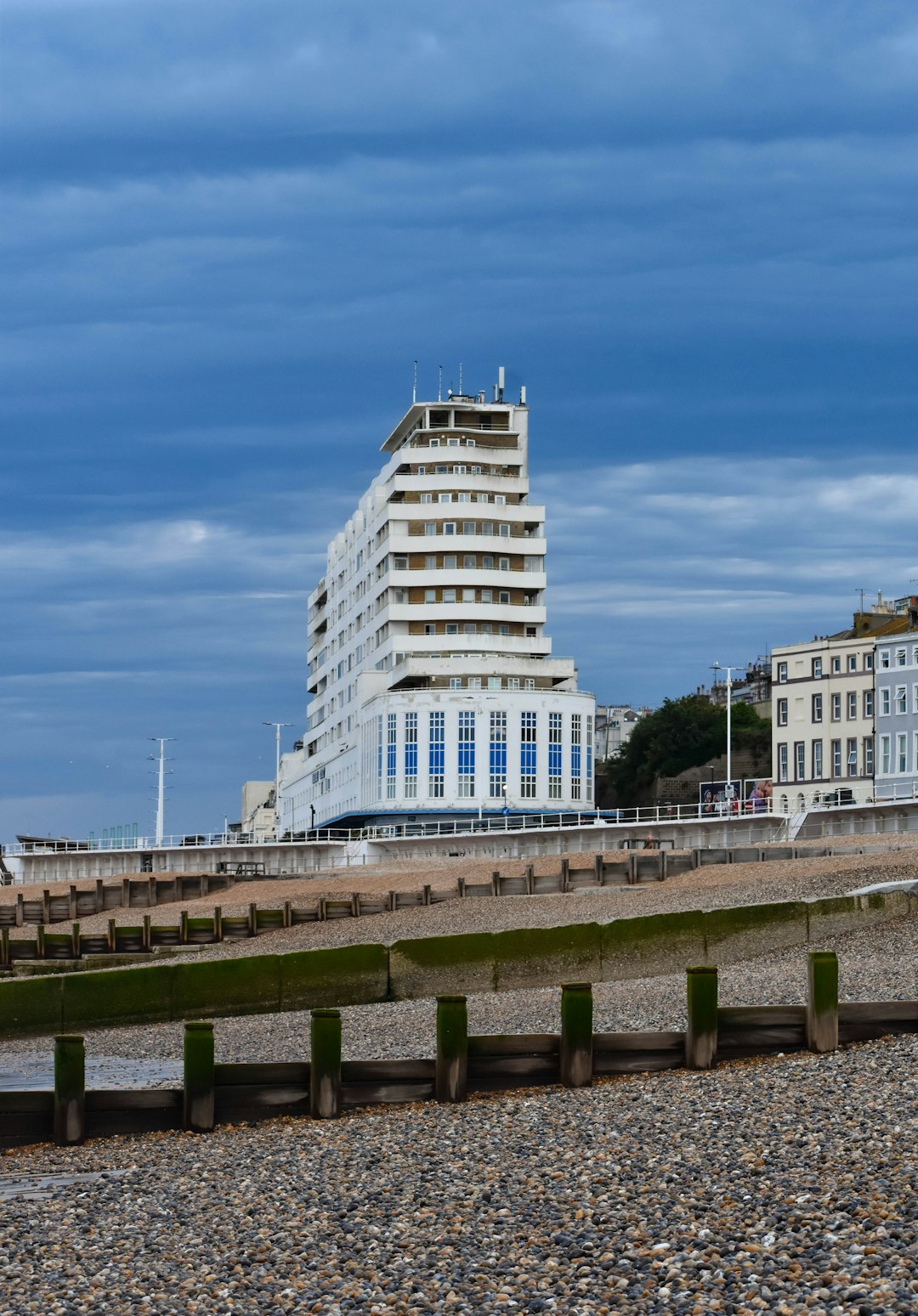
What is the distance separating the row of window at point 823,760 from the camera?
93.8 metres

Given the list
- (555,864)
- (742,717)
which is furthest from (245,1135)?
(742,717)

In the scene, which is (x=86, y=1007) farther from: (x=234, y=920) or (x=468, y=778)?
(x=468, y=778)

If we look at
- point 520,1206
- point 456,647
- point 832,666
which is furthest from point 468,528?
point 520,1206

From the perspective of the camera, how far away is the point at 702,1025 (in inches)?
611

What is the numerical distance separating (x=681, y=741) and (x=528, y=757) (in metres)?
29.8

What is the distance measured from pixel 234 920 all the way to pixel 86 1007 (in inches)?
804

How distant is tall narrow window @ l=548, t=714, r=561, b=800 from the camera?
104562 mm

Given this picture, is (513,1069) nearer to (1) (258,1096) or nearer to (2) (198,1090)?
(1) (258,1096)

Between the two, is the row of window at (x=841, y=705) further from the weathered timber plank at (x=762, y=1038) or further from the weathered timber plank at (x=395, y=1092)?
the weathered timber plank at (x=395, y=1092)

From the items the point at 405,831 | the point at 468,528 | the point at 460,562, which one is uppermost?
the point at 468,528

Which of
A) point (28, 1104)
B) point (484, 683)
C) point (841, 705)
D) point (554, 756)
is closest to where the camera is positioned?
point (28, 1104)

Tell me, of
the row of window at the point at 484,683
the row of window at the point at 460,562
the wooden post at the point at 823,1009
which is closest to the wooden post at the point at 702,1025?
the wooden post at the point at 823,1009

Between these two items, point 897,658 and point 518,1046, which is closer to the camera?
point 518,1046

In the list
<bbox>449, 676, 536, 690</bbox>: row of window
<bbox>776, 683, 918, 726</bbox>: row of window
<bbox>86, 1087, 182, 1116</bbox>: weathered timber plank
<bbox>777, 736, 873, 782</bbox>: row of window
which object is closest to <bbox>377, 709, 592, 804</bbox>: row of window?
<bbox>449, 676, 536, 690</bbox>: row of window
